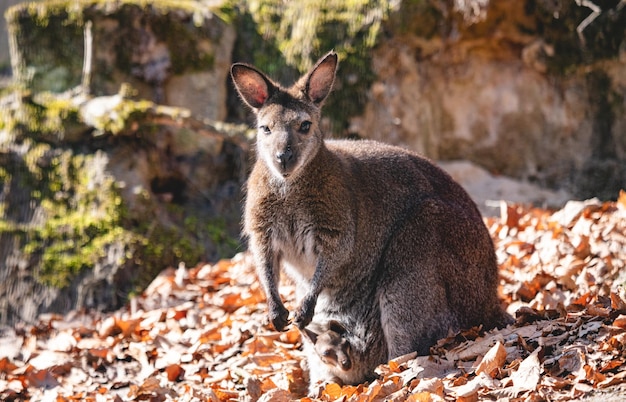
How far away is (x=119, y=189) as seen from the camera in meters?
8.83

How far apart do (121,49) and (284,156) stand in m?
5.52

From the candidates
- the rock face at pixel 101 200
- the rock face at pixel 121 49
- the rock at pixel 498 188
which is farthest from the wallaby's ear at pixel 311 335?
the rock face at pixel 121 49

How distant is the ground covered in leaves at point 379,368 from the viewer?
4.21 m

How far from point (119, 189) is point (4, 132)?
175cm

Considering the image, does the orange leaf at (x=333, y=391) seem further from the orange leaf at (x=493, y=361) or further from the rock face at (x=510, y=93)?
the rock face at (x=510, y=93)

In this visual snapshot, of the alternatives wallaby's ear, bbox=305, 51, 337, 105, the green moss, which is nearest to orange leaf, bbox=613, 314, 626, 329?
wallaby's ear, bbox=305, 51, 337, 105

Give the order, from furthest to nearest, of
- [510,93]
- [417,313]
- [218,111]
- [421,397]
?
[510,93], [218,111], [417,313], [421,397]

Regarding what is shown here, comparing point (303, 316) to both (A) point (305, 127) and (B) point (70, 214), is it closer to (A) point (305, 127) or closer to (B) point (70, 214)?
(A) point (305, 127)

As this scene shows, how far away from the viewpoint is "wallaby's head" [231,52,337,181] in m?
5.21

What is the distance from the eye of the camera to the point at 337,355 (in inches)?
210

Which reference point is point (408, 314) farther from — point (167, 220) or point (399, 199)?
point (167, 220)

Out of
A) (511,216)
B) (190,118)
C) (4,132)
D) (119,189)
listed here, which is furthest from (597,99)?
(4,132)

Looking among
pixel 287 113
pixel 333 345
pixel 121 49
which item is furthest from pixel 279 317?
pixel 121 49

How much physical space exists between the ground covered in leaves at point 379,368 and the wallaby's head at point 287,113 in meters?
1.57
